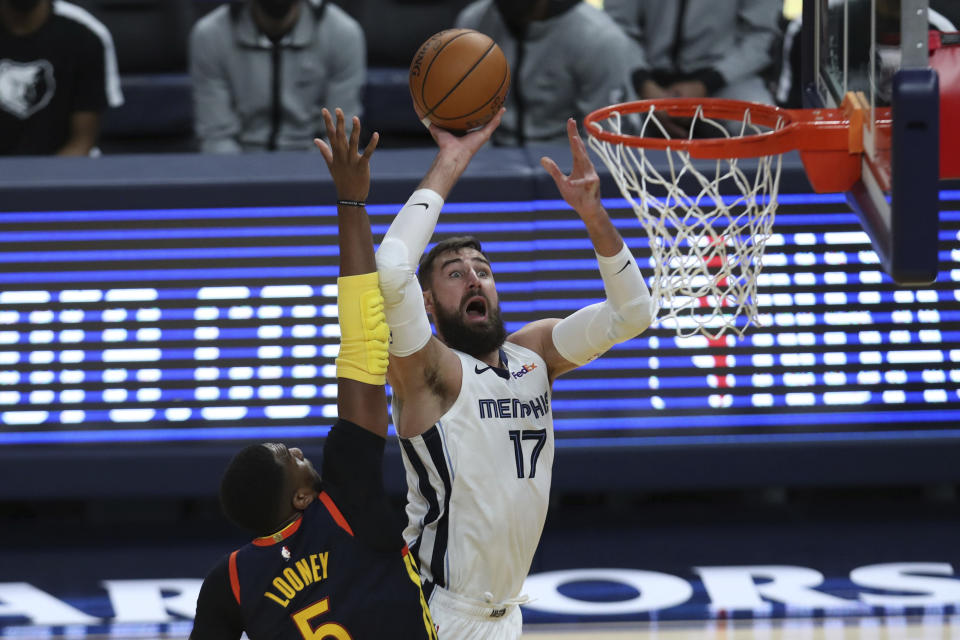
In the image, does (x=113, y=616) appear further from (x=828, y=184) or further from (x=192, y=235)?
(x=828, y=184)

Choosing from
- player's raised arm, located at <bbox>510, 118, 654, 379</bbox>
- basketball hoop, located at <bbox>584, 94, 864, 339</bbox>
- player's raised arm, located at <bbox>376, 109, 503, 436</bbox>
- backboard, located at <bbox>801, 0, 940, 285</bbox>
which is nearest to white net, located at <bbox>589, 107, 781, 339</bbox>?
basketball hoop, located at <bbox>584, 94, 864, 339</bbox>

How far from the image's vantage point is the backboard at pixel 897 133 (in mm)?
3146

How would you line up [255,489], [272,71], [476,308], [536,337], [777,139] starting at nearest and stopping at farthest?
[255,489] < [777,139] < [476,308] < [536,337] < [272,71]

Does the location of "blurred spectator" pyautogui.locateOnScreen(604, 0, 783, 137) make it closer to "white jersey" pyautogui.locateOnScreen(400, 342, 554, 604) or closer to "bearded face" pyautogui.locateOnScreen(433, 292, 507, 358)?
"bearded face" pyautogui.locateOnScreen(433, 292, 507, 358)

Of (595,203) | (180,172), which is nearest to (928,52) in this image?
(595,203)

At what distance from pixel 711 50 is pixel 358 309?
13.3 ft

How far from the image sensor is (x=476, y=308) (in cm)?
409

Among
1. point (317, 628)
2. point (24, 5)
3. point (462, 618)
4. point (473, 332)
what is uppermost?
point (24, 5)

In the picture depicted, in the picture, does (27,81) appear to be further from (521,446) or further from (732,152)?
(732,152)

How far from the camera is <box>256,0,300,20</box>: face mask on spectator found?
6843 millimetres

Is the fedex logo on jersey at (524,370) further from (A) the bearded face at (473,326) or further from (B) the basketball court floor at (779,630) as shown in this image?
(B) the basketball court floor at (779,630)

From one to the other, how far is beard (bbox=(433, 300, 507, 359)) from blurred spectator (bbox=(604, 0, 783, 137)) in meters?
2.78

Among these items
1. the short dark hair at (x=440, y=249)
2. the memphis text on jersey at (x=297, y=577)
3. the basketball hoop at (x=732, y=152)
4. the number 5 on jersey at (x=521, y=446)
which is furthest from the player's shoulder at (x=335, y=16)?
the memphis text on jersey at (x=297, y=577)

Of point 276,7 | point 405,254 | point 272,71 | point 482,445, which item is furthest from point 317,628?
point 276,7
